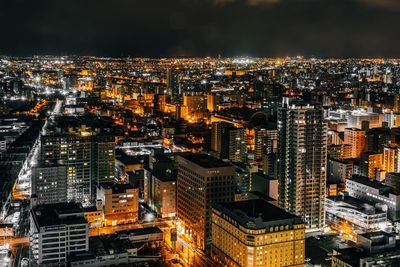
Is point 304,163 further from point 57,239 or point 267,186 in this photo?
point 57,239

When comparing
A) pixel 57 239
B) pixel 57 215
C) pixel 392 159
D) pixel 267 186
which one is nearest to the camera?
pixel 57 239

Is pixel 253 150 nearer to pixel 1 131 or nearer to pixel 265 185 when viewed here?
pixel 265 185

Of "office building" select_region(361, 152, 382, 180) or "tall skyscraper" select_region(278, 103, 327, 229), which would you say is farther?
"office building" select_region(361, 152, 382, 180)

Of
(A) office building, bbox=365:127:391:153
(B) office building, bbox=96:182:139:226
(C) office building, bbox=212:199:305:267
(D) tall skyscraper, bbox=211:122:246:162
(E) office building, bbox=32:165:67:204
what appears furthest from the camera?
(A) office building, bbox=365:127:391:153

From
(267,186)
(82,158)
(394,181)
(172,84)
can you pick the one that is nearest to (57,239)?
(267,186)

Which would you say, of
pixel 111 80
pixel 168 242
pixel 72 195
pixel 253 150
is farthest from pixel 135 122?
pixel 111 80

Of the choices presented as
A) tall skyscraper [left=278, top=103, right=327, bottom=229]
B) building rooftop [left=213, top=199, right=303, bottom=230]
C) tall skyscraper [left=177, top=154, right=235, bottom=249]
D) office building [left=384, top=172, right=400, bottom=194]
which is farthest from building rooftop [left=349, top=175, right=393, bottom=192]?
building rooftop [left=213, top=199, right=303, bottom=230]

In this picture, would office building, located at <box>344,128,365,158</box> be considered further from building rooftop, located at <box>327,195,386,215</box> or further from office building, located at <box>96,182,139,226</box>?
office building, located at <box>96,182,139,226</box>
